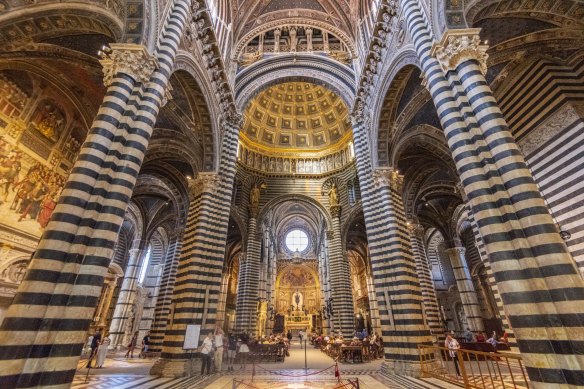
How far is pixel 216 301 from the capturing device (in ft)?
36.3

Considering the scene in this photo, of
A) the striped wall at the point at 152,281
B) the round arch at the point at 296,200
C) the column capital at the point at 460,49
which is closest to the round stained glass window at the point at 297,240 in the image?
the round arch at the point at 296,200

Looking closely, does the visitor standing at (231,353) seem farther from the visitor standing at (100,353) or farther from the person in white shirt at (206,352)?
the visitor standing at (100,353)

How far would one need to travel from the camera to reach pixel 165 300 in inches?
695

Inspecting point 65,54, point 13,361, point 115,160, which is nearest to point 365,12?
point 65,54

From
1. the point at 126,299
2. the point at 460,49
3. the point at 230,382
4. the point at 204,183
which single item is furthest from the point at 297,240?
the point at 460,49

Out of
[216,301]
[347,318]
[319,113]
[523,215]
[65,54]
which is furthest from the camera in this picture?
[319,113]

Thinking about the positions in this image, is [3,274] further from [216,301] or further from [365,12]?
[365,12]

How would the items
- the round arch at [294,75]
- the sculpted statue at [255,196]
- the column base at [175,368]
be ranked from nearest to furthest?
the column base at [175,368]
the round arch at [294,75]
the sculpted statue at [255,196]

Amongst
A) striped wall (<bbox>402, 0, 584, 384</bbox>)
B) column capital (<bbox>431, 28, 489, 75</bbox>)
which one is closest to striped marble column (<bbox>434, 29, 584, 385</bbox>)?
striped wall (<bbox>402, 0, 584, 384</bbox>)

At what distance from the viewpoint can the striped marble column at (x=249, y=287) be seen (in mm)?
22047

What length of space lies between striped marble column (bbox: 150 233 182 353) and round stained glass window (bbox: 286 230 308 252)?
2447 centimetres

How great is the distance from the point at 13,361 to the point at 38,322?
1.87 feet

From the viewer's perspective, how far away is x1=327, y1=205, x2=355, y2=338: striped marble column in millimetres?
21406

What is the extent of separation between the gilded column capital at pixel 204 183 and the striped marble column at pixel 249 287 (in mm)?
12017
